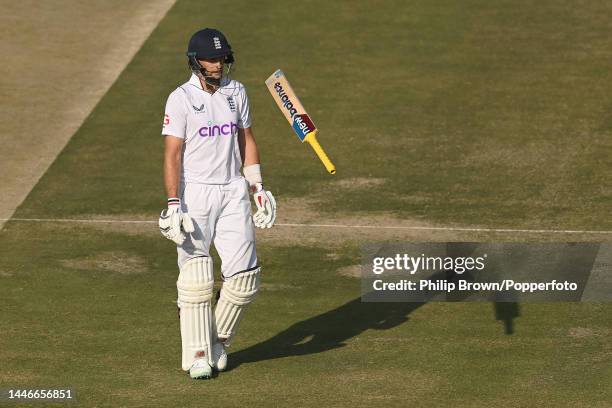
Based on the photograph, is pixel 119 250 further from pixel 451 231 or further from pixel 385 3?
pixel 385 3

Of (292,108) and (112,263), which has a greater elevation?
(292,108)

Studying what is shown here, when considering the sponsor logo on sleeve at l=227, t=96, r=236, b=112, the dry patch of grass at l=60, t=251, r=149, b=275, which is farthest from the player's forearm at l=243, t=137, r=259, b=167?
the dry patch of grass at l=60, t=251, r=149, b=275

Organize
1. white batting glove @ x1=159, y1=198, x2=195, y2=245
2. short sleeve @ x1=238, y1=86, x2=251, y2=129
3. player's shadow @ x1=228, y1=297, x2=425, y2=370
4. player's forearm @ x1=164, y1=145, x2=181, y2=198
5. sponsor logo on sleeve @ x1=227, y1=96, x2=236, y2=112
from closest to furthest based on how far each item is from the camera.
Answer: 1. white batting glove @ x1=159, y1=198, x2=195, y2=245
2. player's forearm @ x1=164, y1=145, x2=181, y2=198
3. sponsor logo on sleeve @ x1=227, y1=96, x2=236, y2=112
4. short sleeve @ x1=238, y1=86, x2=251, y2=129
5. player's shadow @ x1=228, y1=297, x2=425, y2=370

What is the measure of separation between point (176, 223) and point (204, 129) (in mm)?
795

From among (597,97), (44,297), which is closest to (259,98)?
(597,97)

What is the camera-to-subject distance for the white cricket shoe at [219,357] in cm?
1108

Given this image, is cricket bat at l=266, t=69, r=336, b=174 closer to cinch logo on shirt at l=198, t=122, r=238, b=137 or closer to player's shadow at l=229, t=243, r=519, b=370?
cinch logo on shirt at l=198, t=122, r=238, b=137

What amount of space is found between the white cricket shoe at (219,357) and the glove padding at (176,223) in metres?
0.98

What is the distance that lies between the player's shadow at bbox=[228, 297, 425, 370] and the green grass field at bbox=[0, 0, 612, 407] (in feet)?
0.11

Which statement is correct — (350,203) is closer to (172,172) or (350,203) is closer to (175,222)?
(172,172)

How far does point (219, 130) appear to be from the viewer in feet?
35.7

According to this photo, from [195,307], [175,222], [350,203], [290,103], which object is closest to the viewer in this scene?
[175,222]

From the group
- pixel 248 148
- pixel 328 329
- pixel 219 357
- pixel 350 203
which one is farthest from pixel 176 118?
pixel 350 203

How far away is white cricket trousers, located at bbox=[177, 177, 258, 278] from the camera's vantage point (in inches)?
427
